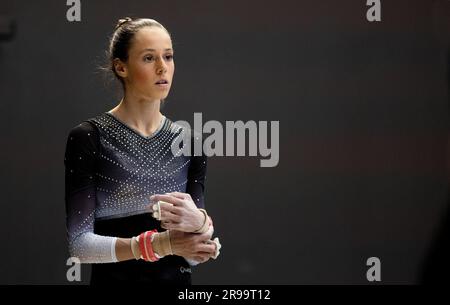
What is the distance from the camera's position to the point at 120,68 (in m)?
2.15

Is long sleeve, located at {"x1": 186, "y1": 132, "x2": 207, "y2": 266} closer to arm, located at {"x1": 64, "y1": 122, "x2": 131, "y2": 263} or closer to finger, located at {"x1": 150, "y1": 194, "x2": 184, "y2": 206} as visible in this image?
finger, located at {"x1": 150, "y1": 194, "x2": 184, "y2": 206}

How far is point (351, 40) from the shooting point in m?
2.65

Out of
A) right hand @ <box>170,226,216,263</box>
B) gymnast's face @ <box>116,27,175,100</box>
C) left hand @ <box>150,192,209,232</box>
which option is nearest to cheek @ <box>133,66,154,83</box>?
gymnast's face @ <box>116,27,175,100</box>

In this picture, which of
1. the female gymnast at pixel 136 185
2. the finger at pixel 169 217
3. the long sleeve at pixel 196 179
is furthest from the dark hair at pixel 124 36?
the finger at pixel 169 217

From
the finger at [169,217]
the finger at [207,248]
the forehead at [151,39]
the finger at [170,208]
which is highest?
the forehead at [151,39]

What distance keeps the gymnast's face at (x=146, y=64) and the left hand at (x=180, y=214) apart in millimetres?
320

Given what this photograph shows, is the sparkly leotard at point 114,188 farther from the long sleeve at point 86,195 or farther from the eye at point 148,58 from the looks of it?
the eye at point 148,58

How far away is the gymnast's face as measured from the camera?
2117 millimetres

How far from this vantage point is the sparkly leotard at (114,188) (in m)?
2.05

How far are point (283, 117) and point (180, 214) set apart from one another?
74 centimetres

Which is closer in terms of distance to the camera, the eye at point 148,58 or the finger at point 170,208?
the finger at point 170,208
